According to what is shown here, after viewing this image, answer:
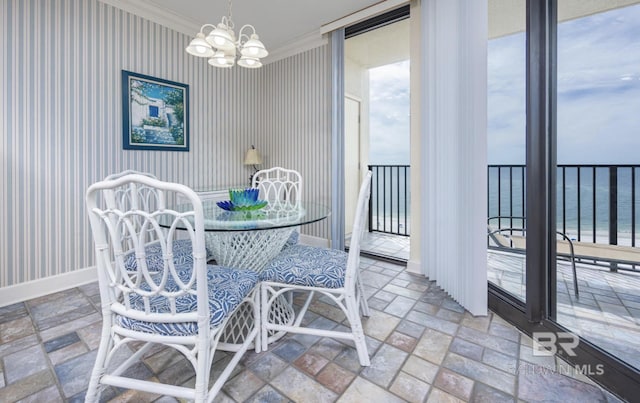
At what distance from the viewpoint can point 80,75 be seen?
8.28 ft

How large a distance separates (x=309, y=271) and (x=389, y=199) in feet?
11.9

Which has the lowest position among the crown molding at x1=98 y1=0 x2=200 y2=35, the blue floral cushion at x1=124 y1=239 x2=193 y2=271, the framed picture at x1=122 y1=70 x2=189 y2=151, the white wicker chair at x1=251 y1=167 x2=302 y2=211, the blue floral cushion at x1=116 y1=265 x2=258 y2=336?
the blue floral cushion at x1=116 y1=265 x2=258 y2=336

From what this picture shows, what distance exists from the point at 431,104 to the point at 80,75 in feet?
10.0

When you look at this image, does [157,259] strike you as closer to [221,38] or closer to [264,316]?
[264,316]

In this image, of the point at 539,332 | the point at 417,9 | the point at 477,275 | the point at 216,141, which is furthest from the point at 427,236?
the point at 216,141

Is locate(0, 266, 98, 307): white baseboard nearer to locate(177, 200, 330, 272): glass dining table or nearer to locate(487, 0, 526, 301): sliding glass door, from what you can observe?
locate(177, 200, 330, 272): glass dining table

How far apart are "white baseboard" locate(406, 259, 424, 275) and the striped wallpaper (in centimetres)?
113

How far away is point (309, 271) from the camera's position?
161 centimetres

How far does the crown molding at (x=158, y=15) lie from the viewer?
274 cm

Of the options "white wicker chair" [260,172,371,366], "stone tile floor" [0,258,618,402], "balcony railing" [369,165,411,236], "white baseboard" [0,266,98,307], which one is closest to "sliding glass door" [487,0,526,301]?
"stone tile floor" [0,258,618,402]

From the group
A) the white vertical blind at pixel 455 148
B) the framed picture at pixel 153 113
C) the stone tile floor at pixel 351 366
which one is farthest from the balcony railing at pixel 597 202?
the framed picture at pixel 153 113

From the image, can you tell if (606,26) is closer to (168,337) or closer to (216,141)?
(168,337)

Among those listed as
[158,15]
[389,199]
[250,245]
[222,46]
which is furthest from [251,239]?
[389,199]

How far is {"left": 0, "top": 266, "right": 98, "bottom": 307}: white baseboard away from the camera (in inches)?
87.9
